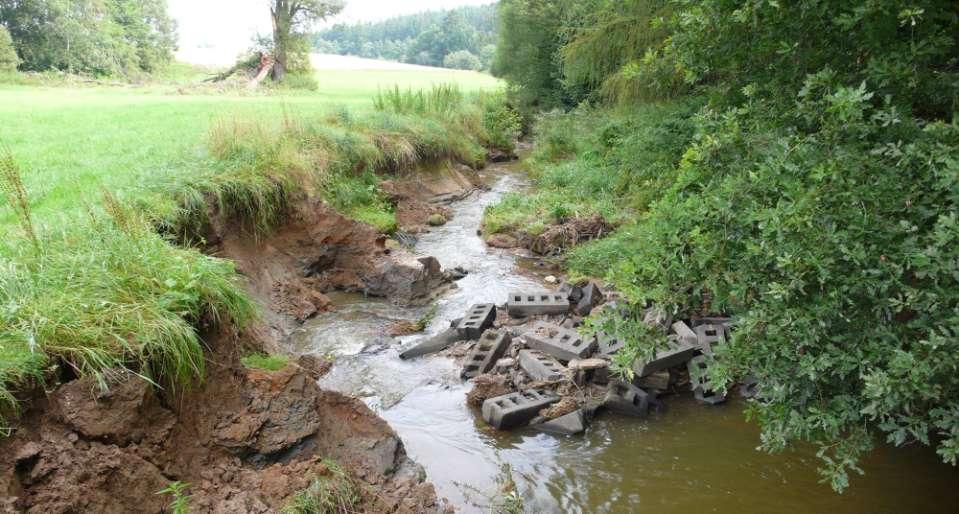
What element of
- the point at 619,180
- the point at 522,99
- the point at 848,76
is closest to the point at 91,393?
the point at 848,76

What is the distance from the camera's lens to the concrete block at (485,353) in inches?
271

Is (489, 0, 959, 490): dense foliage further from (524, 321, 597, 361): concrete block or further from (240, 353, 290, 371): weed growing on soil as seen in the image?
(240, 353, 290, 371): weed growing on soil

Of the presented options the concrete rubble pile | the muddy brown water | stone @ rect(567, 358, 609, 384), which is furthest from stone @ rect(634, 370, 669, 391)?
stone @ rect(567, 358, 609, 384)

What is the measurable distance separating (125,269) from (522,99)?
82.2ft

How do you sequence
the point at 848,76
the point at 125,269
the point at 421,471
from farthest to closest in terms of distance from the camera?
the point at 421,471 → the point at 125,269 → the point at 848,76

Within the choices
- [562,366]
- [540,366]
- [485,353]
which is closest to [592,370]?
[562,366]

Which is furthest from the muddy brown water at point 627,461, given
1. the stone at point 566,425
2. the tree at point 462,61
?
the tree at point 462,61

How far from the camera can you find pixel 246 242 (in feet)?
28.2

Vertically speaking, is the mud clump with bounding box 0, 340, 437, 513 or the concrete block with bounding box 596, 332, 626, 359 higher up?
the mud clump with bounding box 0, 340, 437, 513

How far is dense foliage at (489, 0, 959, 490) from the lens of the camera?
2.92 meters

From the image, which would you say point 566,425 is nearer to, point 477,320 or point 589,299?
point 477,320

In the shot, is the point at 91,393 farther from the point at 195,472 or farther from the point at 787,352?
the point at 787,352

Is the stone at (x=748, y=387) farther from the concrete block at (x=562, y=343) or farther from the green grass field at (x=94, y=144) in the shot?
the green grass field at (x=94, y=144)

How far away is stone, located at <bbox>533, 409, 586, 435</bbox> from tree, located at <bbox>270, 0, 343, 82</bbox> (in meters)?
32.3
